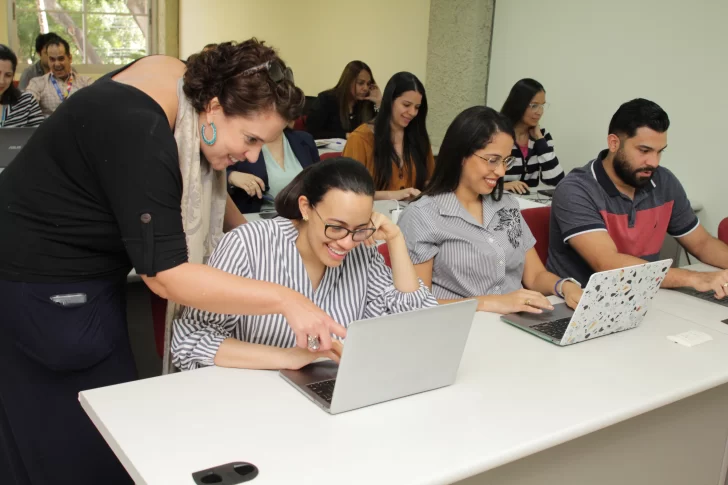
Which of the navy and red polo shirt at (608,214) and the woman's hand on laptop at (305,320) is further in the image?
the navy and red polo shirt at (608,214)

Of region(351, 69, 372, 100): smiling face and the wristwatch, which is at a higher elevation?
region(351, 69, 372, 100): smiling face

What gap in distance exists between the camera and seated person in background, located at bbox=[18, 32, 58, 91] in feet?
18.7

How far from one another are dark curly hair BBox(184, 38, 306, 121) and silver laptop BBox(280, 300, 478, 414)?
48cm

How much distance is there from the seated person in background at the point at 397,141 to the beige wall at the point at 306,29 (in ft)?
9.31

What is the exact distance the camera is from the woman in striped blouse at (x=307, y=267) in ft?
5.31

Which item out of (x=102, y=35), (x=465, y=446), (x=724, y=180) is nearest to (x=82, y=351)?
(x=465, y=446)

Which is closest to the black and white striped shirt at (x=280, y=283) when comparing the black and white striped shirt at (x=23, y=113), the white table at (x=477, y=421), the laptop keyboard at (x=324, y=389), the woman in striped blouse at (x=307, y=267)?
the woman in striped blouse at (x=307, y=267)

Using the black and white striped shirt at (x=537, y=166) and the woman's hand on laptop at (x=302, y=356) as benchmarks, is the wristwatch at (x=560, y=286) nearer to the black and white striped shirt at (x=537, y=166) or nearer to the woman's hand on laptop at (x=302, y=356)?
the woman's hand on laptop at (x=302, y=356)

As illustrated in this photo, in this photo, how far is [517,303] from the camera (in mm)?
2076

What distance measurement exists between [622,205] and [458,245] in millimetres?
764

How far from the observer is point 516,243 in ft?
7.77

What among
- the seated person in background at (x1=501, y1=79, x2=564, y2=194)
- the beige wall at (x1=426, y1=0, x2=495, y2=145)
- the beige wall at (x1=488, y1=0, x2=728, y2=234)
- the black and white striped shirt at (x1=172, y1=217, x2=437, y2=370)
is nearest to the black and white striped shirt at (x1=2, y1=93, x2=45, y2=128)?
the beige wall at (x1=426, y1=0, x2=495, y2=145)

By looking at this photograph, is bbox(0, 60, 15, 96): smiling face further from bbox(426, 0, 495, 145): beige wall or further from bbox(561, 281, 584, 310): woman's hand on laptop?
bbox(561, 281, 584, 310): woman's hand on laptop

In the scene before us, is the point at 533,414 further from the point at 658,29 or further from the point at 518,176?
the point at 658,29
